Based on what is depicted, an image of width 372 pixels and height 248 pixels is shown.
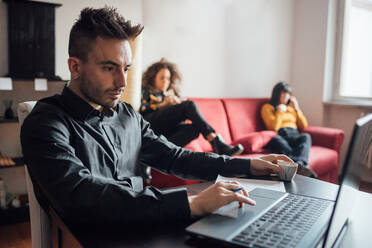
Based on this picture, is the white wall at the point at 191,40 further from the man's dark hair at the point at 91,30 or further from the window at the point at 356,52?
the man's dark hair at the point at 91,30

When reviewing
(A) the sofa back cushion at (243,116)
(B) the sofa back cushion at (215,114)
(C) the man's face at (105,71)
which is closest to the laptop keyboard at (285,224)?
(C) the man's face at (105,71)

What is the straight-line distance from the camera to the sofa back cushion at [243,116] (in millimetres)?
3383

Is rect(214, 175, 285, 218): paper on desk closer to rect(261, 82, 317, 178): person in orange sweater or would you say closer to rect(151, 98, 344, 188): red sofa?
rect(151, 98, 344, 188): red sofa

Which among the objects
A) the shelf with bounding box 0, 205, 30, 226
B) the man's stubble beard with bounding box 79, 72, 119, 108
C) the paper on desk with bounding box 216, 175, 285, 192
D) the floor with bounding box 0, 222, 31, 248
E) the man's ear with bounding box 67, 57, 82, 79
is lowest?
the floor with bounding box 0, 222, 31, 248

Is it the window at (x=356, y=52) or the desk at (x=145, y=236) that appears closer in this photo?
the desk at (x=145, y=236)

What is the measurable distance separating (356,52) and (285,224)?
12.5 feet

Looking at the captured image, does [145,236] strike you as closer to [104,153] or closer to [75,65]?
[104,153]

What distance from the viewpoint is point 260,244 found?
628 mm

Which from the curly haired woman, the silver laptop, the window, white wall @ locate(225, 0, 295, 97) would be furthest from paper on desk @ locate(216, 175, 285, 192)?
the window

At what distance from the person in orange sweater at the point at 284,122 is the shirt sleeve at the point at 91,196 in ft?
7.81

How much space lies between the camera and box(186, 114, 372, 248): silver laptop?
589 millimetres

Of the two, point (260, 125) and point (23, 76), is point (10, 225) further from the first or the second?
point (260, 125)

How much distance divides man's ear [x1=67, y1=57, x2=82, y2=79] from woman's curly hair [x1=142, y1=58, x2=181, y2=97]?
186 cm

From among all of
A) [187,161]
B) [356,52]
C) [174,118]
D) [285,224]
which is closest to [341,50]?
[356,52]
